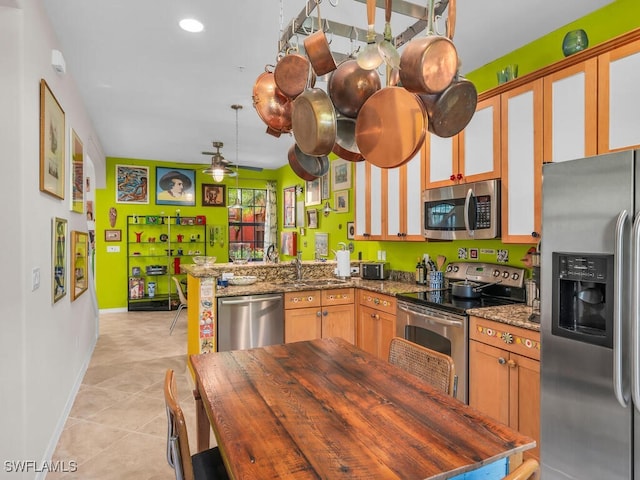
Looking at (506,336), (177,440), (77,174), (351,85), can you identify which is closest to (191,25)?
(351,85)

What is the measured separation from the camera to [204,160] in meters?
7.16

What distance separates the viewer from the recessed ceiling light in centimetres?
255

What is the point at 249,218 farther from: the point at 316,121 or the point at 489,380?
the point at 316,121

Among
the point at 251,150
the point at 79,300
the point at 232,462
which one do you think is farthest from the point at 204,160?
the point at 232,462

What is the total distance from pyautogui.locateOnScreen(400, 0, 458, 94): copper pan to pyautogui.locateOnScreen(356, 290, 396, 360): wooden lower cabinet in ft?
7.26

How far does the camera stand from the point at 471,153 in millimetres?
2984

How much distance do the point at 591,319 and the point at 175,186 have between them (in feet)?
23.2

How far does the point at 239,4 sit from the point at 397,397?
2407 millimetres

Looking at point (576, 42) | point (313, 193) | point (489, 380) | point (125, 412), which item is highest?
point (576, 42)

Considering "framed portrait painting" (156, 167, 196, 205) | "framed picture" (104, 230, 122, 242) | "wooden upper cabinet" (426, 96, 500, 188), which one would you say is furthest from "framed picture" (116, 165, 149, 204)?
"wooden upper cabinet" (426, 96, 500, 188)

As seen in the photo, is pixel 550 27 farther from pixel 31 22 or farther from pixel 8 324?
pixel 8 324

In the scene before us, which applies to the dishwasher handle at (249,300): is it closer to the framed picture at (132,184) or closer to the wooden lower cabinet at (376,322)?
the wooden lower cabinet at (376,322)

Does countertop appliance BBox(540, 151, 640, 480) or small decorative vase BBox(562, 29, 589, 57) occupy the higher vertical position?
small decorative vase BBox(562, 29, 589, 57)

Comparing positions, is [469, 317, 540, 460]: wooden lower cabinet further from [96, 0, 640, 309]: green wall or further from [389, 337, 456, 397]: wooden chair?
[96, 0, 640, 309]: green wall
